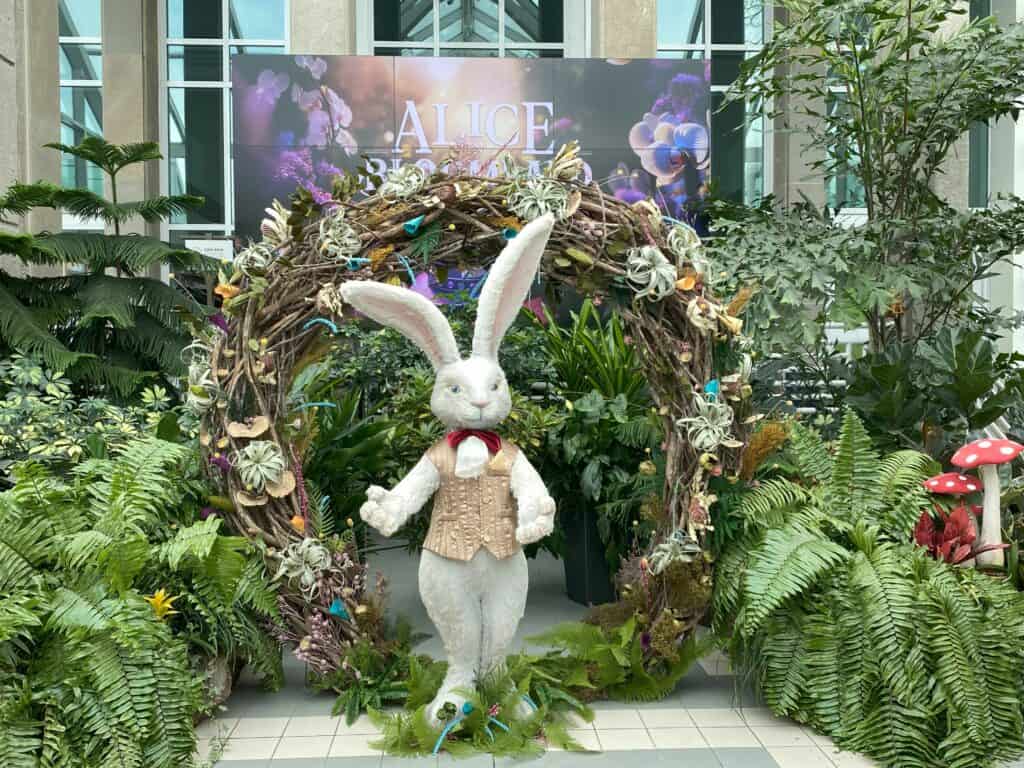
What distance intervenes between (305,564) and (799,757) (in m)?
2.17

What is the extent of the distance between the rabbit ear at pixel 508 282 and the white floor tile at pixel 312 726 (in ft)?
5.61

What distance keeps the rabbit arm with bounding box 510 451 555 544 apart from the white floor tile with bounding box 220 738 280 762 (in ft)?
4.28

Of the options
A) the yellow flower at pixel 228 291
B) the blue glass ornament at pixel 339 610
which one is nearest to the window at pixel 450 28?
the yellow flower at pixel 228 291

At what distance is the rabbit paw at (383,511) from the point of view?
3455 millimetres

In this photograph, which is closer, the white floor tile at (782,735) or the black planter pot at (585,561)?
the white floor tile at (782,735)

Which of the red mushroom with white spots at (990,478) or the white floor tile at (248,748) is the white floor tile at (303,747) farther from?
the red mushroom with white spots at (990,478)

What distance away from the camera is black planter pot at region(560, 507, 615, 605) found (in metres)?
5.47

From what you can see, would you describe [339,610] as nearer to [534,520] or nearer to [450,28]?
[534,520]

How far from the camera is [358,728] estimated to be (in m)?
3.66

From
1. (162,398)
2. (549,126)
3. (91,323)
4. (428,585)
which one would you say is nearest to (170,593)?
(428,585)

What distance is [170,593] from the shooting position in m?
3.59

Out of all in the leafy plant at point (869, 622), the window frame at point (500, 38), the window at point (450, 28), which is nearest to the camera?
the leafy plant at point (869, 622)

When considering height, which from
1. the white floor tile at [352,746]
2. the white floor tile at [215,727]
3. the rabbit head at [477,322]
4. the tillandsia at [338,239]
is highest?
the tillandsia at [338,239]

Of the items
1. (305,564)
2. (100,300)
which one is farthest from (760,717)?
(100,300)
